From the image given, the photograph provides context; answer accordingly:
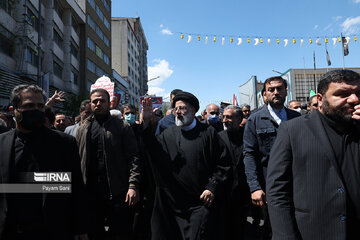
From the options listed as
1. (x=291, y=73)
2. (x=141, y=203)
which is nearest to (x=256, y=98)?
(x=291, y=73)

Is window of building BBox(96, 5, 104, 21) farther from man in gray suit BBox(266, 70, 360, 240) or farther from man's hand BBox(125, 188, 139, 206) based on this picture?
man in gray suit BBox(266, 70, 360, 240)

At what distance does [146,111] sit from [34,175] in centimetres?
150

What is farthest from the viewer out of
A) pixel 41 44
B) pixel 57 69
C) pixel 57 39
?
pixel 57 39

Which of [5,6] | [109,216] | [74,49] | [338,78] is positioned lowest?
[109,216]

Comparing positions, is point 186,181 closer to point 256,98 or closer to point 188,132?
point 188,132

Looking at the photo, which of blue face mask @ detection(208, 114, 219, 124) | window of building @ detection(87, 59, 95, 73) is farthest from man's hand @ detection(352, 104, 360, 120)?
window of building @ detection(87, 59, 95, 73)

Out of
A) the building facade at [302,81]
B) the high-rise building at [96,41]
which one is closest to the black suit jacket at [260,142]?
the high-rise building at [96,41]

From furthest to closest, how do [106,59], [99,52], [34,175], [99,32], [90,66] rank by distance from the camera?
[106,59] < [99,32] < [99,52] < [90,66] < [34,175]

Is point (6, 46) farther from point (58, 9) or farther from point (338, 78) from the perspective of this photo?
point (338, 78)

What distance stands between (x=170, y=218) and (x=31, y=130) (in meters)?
1.82

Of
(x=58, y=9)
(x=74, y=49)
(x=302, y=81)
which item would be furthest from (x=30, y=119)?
(x=302, y=81)

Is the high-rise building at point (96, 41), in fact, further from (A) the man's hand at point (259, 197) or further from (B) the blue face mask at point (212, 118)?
(A) the man's hand at point (259, 197)

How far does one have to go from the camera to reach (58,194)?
7.89 feet

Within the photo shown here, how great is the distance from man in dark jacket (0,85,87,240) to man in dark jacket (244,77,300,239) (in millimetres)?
1998
